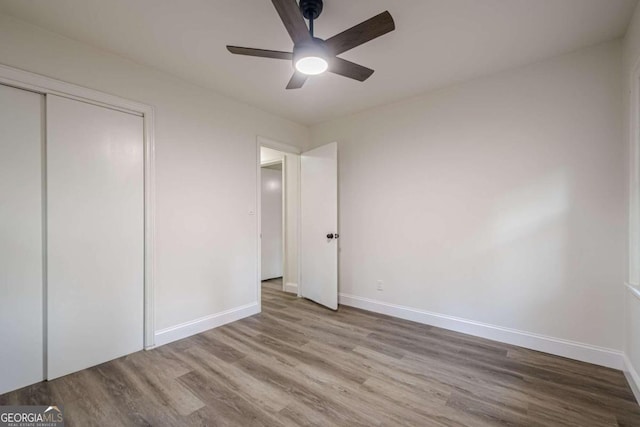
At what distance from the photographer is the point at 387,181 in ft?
11.4

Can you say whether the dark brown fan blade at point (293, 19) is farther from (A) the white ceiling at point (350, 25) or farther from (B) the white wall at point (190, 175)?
(B) the white wall at point (190, 175)

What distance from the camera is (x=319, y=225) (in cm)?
390

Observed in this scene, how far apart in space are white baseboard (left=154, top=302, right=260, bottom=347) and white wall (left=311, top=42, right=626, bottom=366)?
57.3 inches

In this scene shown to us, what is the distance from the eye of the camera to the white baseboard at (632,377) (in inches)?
71.7

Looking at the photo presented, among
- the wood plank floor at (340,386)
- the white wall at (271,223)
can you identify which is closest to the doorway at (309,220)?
the white wall at (271,223)

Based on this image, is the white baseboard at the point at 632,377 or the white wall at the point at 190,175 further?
the white wall at the point at 190,175

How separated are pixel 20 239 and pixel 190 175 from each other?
4.35 ft

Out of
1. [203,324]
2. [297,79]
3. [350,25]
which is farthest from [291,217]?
[350,25]

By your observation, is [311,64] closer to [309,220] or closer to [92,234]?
[92,234]

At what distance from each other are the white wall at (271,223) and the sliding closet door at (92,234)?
9.67 ft

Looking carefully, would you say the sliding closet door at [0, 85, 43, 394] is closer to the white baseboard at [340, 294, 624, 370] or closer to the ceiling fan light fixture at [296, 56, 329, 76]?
the ceiling fan light fixture at [296, 56, 329, 76]

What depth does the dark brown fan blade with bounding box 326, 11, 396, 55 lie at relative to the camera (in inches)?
60.1
